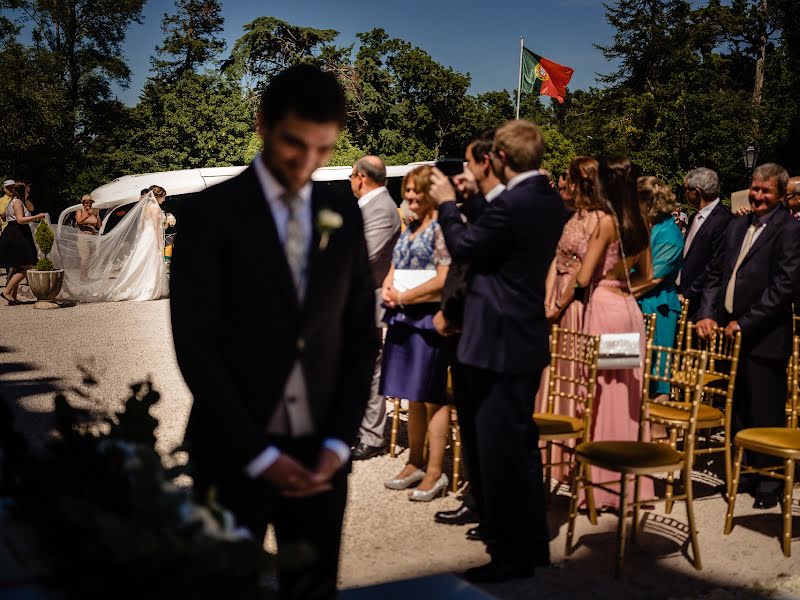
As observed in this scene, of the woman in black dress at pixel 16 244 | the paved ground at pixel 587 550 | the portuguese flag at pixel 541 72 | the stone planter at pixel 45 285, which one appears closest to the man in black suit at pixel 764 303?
the paved ground at pixel 587 550

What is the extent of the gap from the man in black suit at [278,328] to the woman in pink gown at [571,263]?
330 centimetres

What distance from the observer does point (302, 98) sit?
196 centimetres

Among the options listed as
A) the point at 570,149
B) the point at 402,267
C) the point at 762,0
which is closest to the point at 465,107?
the point at 570,149

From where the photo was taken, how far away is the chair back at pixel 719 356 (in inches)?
210

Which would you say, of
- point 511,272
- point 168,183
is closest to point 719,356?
point 511,272

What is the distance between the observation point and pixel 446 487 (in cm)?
570

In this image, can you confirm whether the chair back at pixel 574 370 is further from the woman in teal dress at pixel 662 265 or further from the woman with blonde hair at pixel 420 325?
the woman in teal dress at pixel 662 265

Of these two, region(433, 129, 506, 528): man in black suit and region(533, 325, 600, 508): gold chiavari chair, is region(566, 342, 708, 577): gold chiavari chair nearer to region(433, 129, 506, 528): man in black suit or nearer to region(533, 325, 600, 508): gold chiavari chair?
region(533, 325, 600, 508): gold chiavari chair

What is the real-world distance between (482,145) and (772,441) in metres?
2.34

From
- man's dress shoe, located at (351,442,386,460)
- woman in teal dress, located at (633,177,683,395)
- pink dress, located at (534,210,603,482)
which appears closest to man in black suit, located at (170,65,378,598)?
pink dress, located at (534,210,603,482)

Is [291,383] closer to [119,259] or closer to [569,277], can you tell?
[569,277]

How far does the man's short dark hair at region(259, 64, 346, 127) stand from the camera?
1.97 meters

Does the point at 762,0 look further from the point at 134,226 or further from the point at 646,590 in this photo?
the point at 646,590

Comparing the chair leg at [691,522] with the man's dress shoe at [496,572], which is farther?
the chair leg at [691,522]
